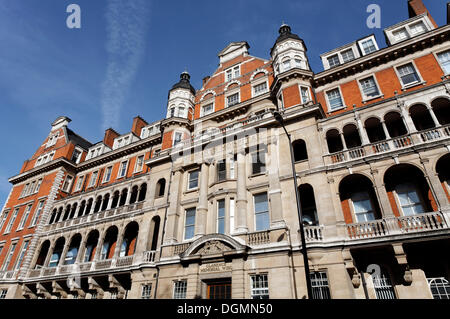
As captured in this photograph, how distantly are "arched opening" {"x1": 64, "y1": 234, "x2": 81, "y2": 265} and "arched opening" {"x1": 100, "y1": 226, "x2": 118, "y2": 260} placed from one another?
387 cm

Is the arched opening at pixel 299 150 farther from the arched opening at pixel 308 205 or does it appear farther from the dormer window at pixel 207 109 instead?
the dormer window at pixel 207 109

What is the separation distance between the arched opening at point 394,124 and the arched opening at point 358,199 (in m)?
4.60

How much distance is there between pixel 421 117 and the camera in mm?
19891

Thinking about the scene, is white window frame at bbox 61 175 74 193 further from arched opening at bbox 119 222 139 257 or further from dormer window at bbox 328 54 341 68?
dormer window at bbox 328 54 341 68

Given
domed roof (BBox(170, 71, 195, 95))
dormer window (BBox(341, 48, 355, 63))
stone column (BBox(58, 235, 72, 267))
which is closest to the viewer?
dormer window (BBox(341, 48, 355, 63))

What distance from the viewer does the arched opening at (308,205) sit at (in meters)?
19.9

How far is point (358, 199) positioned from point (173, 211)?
15148 millimetres

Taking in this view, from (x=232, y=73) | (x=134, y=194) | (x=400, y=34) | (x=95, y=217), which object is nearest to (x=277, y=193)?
(x=134, y=194)

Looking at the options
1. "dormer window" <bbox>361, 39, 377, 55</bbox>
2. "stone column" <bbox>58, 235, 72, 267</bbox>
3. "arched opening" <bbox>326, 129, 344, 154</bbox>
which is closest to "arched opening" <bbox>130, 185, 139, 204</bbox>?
"stone column" <bbox>58, 235, 72, 267</bbox>

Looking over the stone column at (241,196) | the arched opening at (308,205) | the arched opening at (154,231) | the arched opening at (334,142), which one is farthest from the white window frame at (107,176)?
the arched opening at (334,142)

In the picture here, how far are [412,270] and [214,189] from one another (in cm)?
1453

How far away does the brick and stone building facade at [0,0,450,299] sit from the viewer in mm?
16219

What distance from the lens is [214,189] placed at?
23.0m

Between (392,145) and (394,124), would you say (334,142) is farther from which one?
(392,145)
